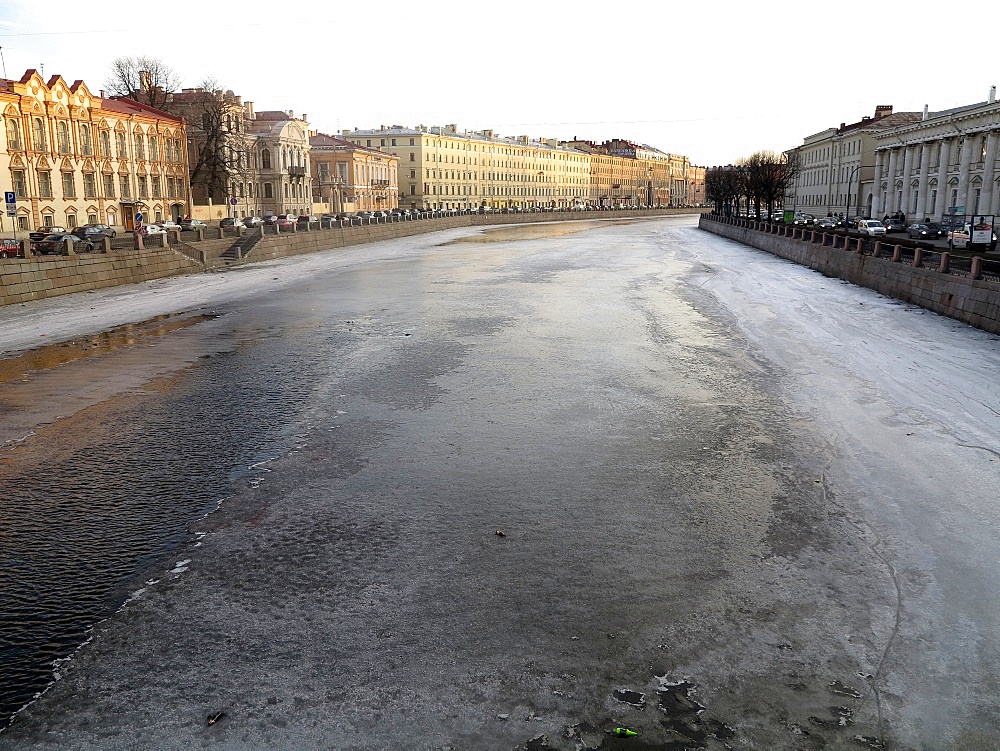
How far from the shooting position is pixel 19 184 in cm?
4566

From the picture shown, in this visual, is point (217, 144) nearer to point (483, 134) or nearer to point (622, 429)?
point (622, 429)

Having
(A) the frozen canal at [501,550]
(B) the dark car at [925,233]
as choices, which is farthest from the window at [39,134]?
(B) the dark car at [925,233]

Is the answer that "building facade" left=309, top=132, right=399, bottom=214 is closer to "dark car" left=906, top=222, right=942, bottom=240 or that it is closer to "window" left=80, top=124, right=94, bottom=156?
"window" left=80, top=124, right=94, bottom=156

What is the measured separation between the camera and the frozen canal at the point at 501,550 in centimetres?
467

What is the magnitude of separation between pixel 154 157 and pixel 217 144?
7921 mm

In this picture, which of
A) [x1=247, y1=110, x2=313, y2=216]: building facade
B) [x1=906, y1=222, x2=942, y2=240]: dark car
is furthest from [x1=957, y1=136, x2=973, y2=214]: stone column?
[x1=247, y1=110, x2=313, y2=216]: building facade

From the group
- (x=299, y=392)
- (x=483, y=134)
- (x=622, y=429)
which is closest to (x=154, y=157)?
(x=299, y=392)

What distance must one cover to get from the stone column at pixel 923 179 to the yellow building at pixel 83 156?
2462 inches

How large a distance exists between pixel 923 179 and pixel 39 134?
69.6m

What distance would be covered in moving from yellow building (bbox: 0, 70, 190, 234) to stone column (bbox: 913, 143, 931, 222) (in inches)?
2462

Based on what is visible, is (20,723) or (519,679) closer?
(20,723)

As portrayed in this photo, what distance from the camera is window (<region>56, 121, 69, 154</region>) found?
49.1 meters

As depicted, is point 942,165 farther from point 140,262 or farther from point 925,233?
point 140,262

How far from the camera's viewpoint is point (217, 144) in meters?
65.7
